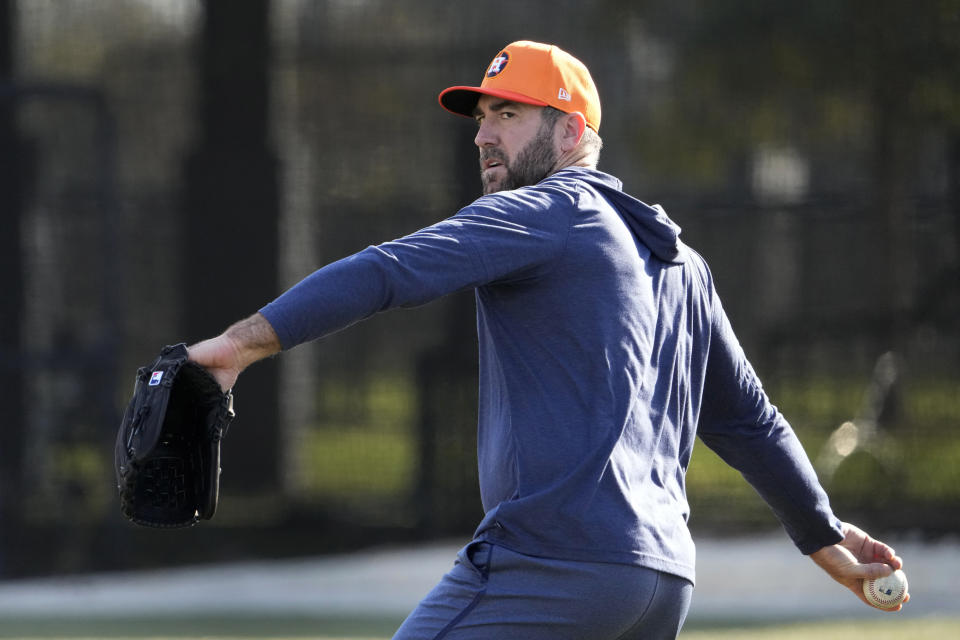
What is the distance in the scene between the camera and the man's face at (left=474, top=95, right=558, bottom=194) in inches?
137

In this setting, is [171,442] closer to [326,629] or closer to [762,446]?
[762,446]

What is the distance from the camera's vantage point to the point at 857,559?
3.97m

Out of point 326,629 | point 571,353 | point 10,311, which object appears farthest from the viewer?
point 10,311

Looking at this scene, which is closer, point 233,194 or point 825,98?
point 825,98

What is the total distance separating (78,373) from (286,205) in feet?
5.37

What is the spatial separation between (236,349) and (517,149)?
Result: 942 millimetres

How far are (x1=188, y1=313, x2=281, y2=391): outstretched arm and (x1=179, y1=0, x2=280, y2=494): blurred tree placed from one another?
6.83m

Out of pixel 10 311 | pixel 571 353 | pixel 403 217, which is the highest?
pixel 571 353

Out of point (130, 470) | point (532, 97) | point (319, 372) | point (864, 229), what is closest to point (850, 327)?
point (864, 229)

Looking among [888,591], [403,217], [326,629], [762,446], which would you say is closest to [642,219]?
[762,446]

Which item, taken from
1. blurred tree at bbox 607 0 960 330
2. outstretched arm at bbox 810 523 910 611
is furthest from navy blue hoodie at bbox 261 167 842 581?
blurred tree at bbox 607 0 960 330

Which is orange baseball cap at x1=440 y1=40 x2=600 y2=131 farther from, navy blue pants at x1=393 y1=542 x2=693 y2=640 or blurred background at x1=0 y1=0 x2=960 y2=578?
blurred background at x1=0 y1=0 x2=960 y2=578

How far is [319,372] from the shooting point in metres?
9.90

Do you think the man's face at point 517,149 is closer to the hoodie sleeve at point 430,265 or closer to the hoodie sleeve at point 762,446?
the hoodie sleeve at point 430,265
